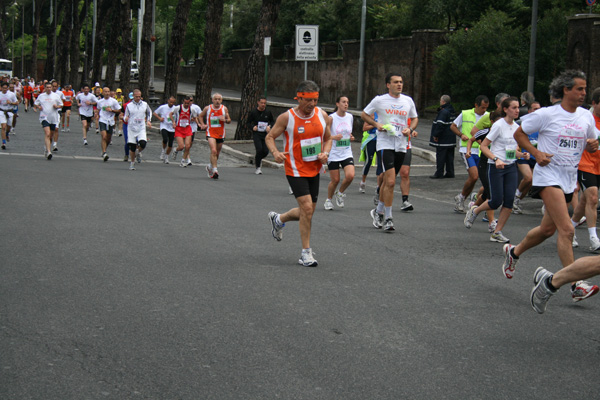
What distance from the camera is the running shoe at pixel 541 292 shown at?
6354 mm

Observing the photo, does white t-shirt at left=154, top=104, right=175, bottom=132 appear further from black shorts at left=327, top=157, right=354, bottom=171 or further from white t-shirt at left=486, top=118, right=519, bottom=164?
white t-shirt at left=486, top=118, right=519, bottom=164

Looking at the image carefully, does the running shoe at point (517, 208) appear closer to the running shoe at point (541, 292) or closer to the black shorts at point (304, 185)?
the black shorts at point (304, 185)

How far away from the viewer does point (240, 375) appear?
16.9ft

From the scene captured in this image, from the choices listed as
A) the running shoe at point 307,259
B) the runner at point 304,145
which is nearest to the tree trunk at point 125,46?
the runner at point 304,145

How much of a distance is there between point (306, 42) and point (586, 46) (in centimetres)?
917

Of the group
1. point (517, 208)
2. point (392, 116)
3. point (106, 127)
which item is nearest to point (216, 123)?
point (106, 127)

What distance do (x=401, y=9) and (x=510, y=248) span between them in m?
38.7

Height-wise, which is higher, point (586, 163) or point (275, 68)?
point (275, 68)

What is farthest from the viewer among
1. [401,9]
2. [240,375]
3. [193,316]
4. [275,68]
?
[275,68]

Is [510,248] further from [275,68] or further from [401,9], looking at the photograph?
[275,68]

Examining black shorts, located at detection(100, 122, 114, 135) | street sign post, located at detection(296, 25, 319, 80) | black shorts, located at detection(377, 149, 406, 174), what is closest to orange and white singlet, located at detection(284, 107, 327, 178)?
black shorts, located at detection(377, 149, 406, 174)

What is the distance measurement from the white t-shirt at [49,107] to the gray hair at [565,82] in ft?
58.4

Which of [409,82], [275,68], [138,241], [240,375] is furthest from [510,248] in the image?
[275,68]

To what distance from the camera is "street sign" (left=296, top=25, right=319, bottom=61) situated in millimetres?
24922
